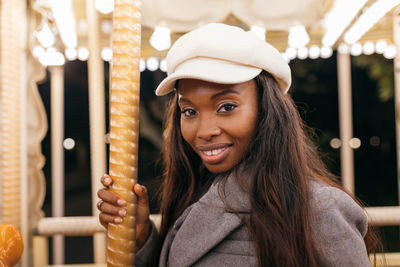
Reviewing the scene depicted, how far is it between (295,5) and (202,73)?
165 centimetres

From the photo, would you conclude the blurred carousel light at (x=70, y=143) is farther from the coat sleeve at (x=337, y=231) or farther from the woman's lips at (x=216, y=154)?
the coat sleeve at (x=337, y=231)

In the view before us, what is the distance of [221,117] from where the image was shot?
1.13 metres

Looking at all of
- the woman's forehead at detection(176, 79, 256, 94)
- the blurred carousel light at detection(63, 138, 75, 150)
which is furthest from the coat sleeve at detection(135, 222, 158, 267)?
the blurred carousel light at detection(63, 138, 75, 150)

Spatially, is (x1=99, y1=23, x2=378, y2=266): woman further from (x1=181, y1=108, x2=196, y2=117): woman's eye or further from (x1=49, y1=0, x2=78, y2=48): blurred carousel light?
(x1=49, y1=0, x2=78, y2=48): blurred carousel light

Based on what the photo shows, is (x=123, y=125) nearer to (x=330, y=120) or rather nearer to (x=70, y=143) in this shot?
(x=330, y=120)

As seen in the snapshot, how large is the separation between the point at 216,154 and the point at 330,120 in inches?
345

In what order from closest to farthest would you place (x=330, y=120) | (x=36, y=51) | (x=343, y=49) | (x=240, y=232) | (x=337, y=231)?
1. (x=337, y=231)
2. (x=240, y=232)
3. (x=36, y=51)
4. (x=343, y=49)
5. (x=330, y=120)

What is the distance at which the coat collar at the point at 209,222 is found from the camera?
110 centimetres

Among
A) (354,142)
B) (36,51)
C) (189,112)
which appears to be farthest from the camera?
(354,142)

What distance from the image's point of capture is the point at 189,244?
1135 millimetres

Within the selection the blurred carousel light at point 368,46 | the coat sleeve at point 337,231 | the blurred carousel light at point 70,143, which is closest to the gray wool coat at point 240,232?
the coat sleeve at point 337,231

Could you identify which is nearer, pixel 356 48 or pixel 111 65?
pixel 111 65

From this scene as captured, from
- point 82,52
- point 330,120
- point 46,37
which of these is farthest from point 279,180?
point 330,120

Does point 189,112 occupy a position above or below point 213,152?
above
